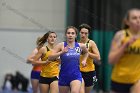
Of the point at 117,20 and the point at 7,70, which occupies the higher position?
the point at 117,20

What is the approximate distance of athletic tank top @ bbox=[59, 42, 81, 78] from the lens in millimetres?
8602

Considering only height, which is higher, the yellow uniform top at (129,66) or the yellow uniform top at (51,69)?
the yellow uniform top at (129,66)

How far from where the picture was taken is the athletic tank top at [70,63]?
8.60 metres

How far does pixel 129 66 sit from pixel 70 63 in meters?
2.69

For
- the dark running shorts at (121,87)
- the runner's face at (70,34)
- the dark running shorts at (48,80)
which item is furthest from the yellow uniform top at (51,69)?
the dark running shorts at (121,87)

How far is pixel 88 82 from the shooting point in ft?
32.4

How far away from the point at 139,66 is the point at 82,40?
159 inches

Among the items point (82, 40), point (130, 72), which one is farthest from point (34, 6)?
point (130, 72)

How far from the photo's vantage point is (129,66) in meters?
6.05

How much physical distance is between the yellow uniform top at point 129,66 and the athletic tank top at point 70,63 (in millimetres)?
2505

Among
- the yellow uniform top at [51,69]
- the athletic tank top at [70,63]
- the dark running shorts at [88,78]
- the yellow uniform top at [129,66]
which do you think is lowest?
the dark running shorts at [88,78]

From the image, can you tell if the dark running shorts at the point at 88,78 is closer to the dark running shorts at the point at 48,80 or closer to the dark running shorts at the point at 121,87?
the dark running shorts at the point at 48,80

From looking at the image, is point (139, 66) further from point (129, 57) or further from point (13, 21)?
point (13, 21)

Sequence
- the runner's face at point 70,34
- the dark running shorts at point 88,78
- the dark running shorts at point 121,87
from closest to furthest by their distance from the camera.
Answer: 1. the dark running shorts at point 121,87
2. the runner's face at point 70,34
3. the dark running shorts at point 88,78
